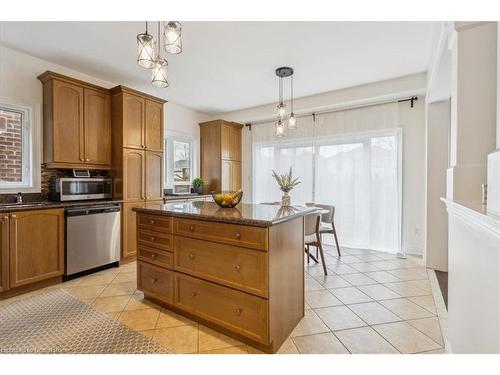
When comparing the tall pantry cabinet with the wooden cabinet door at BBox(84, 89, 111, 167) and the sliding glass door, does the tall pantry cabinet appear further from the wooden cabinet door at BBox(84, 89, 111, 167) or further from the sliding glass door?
the sliding glass door

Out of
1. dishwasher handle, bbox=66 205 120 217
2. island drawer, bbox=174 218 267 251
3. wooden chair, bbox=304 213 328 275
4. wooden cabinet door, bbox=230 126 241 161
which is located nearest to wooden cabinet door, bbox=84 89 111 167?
dishwasher handle, bbox=66 205 120 217

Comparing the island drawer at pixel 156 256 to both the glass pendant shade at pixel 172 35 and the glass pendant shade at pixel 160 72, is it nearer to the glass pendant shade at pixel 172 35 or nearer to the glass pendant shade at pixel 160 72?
the glass pendant shade at pixel 160 72

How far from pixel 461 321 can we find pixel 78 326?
264cm

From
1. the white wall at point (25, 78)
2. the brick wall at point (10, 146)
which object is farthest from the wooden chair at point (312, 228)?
the brick wall at point (10, 146)

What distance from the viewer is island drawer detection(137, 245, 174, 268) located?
2127 mm

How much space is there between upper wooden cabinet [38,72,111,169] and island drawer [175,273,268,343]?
7.48 ft

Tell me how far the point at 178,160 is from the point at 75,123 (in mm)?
1992

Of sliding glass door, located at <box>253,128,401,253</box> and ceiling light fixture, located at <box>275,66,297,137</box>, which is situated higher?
ceiling light fixture, located at <box>275,66,297,137</box>

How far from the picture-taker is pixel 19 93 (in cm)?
295

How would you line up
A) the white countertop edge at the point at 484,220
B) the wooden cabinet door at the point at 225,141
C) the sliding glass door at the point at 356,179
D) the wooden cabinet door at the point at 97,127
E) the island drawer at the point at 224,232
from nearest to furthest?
the white countertop edge at the point at 484,220, the island drawer at the point at 224,232, the wooden cabinet door at the point at 97,127, the sliding glass door at the point at 356,179, the wooden cabinet door at the point at 225,141

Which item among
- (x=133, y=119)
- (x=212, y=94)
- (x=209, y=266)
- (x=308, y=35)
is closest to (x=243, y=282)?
(x=209, y=266)

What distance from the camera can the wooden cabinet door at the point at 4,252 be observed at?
7.92ft

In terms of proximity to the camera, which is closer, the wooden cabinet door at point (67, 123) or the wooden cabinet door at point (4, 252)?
the wooden cabinet door at point (4, 252)

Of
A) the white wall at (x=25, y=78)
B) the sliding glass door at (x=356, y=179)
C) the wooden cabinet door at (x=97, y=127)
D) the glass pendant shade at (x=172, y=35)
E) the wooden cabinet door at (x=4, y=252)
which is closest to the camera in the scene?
the glass pendant shade at (x=172, y=35)
